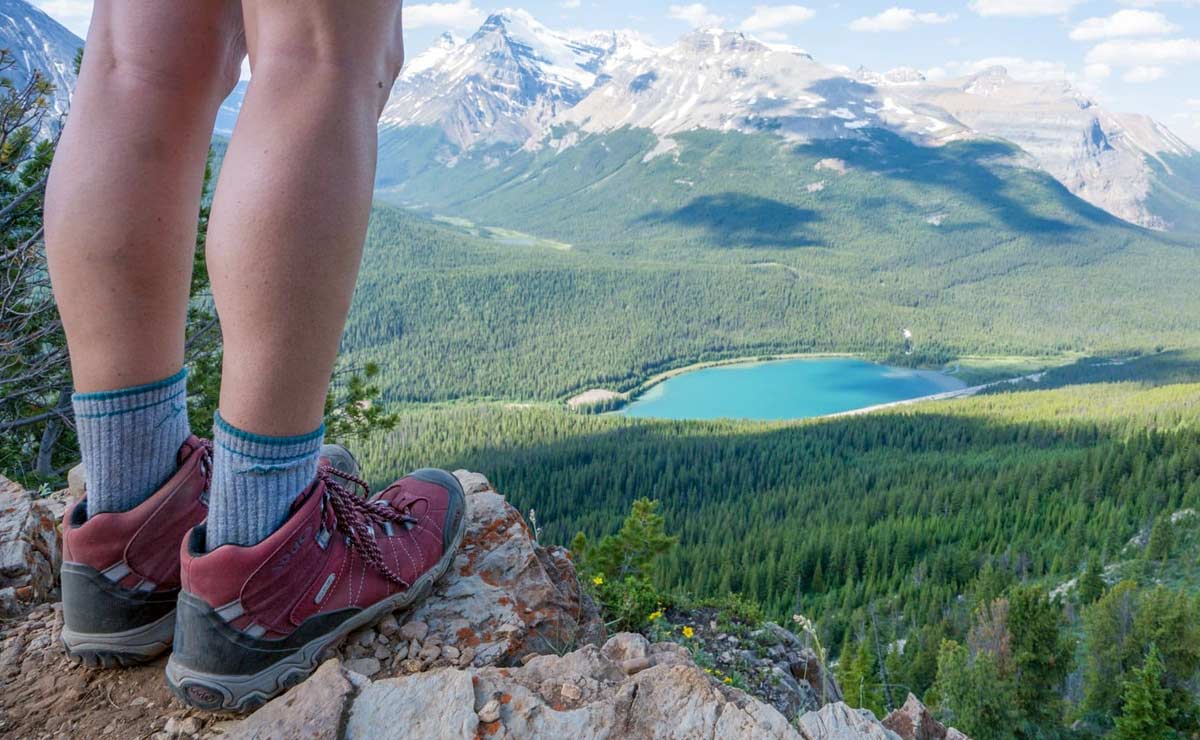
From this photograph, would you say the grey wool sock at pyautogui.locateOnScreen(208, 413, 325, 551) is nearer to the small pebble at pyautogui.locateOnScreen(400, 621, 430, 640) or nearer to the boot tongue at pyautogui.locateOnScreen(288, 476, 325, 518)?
the boot tongue at pyautogui.locateOnScreen(288, 476, 325, 518)

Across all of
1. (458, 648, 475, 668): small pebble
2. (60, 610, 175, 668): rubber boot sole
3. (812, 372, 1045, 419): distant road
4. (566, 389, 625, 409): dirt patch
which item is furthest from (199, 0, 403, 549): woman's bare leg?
(812, 372, 1045, 419): distant road

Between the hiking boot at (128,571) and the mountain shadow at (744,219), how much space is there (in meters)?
165

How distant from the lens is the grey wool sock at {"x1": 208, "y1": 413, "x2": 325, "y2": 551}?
1560 millimetres

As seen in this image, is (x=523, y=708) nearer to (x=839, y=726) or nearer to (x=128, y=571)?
(x=839, y=726)

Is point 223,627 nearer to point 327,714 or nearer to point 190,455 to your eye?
point 327,714

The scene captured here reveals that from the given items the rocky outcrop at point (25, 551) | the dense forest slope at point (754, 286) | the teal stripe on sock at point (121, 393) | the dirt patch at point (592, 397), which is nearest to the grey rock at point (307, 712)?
the teal stripe on sock at point (121, 393)

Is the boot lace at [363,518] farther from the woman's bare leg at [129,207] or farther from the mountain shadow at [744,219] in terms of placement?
the mountain shadow at [744,219]

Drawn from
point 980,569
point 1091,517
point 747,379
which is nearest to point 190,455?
point 980,569

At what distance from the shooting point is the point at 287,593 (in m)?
1.73

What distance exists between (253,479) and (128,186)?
684mm

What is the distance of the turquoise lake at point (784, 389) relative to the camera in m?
87.8

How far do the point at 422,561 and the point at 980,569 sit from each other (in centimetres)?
4205

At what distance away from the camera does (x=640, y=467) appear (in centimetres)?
5369

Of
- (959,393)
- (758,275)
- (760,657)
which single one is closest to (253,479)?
(760,657)
